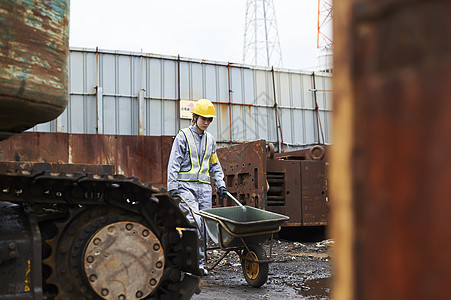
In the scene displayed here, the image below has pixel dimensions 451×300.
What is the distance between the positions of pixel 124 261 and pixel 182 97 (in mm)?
18474

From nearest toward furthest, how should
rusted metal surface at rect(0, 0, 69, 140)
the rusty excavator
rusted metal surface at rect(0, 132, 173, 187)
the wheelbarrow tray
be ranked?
rusted metal surface at rect(0, 0, 69, 140) → the rusty excavator → the wheelbarrow tray → rusted metal surface at rect(0, 132, 173, 187)

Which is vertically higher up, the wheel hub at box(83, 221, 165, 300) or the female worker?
the female worker

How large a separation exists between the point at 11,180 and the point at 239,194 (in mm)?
6565

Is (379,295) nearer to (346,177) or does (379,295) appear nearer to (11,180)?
(346,177)

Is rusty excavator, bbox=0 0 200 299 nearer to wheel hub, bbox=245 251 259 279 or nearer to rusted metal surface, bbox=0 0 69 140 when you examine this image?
rusted metal surface, bbox=0 0 69 140

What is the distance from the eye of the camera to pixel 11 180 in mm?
3498

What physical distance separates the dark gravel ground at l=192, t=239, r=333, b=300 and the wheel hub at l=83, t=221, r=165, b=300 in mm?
1709

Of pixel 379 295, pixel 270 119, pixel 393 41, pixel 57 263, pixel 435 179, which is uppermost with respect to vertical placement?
pixel 270 119

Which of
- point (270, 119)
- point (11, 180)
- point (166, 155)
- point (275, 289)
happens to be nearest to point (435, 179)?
point (11, 180)

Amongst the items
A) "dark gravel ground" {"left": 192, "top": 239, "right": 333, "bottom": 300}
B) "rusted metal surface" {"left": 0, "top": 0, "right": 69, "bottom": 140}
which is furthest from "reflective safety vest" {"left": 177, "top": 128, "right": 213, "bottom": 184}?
"rusted metal surface" {"left": 0, "top": 0, "right": 69, "bottom": 140}

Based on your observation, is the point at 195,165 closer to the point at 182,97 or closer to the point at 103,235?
the point at 103,235

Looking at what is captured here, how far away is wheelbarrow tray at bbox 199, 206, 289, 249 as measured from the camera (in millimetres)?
5359

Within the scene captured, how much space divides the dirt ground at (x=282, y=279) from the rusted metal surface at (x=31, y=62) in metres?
2.79

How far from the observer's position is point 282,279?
20.9ft
